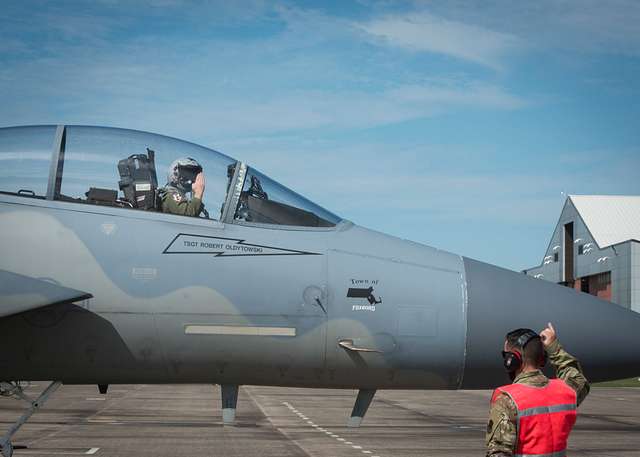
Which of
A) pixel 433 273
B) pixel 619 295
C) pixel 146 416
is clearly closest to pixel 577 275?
pixel 619 295

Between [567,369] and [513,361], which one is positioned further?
[567,369]

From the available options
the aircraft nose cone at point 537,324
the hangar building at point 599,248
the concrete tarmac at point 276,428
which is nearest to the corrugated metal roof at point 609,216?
the hangar building at point 599,248

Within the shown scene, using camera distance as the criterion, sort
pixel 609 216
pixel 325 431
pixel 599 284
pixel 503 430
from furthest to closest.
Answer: pixel 609 216
pixel 599 284
pixel 325 431
pixel 503 430

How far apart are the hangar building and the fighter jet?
209 feet

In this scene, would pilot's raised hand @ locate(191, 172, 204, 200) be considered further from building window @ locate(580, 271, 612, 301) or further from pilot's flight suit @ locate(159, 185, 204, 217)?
Result: building window @ locate(580, 271, 612, 301)

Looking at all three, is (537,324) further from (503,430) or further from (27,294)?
(27,294)

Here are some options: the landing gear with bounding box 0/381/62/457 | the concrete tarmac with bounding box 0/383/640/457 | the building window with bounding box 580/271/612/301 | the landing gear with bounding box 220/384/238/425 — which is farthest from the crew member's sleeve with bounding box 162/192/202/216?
the building window with bounding box 580/271/612/301

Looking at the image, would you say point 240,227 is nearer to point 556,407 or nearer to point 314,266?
point 314,266

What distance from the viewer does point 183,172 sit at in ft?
23.8

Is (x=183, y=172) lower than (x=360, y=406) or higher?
higher

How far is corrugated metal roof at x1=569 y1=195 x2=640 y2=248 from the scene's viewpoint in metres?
77.2

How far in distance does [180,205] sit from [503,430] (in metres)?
2.98

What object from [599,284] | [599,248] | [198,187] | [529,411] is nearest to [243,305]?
[198,187]

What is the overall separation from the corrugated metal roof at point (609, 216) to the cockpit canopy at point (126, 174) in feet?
235
